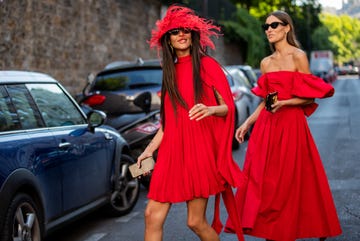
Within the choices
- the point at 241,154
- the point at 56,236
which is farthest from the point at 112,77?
the point at 56,236

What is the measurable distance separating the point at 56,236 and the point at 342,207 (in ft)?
9.40

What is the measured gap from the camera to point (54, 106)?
650 cm

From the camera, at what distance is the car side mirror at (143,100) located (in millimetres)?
9375

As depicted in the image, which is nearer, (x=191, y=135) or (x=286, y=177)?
(x=191, y=135)

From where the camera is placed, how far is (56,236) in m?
6.89

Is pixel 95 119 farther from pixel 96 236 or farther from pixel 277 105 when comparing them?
pixel 277 105

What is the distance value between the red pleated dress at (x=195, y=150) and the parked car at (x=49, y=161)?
44.9 inches

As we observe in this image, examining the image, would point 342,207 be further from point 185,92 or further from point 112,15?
point 112,15

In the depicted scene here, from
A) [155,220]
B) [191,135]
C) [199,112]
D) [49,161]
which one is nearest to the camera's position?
[199,112]

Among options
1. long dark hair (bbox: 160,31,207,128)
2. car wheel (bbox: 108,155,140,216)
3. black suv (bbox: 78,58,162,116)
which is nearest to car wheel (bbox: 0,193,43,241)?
long dark hair (bbox: 160,31,207,128)

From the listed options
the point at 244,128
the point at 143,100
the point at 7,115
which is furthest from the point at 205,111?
the point at 143,100

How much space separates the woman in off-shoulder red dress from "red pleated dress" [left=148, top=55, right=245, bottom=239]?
871 millimetres

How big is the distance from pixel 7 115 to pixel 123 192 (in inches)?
95.9

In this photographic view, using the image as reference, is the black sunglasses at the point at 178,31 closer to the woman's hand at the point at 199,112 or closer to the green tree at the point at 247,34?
the woman's hand at the point at 199,112
